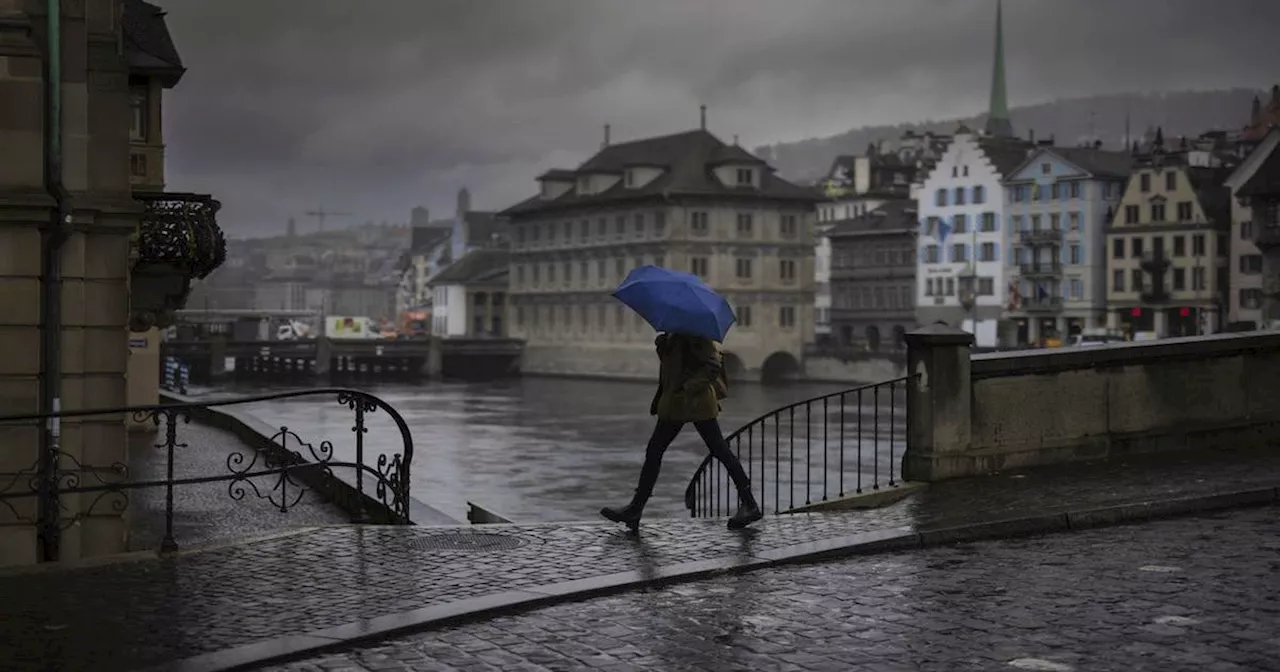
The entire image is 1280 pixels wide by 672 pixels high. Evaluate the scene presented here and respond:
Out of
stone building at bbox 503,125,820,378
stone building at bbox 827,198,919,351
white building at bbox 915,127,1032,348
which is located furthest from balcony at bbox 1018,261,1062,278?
stone building at bbox 503,125,820,378

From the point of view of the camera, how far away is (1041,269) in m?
105

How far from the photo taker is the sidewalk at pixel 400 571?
335 inches

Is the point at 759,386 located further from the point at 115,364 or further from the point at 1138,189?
the point at 115,364

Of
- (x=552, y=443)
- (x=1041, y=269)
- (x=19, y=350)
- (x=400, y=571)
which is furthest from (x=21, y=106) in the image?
(x=1041, y=269)

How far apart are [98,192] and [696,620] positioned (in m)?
5.91

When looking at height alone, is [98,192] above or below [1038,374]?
above

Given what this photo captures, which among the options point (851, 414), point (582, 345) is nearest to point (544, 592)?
point (851, 414)

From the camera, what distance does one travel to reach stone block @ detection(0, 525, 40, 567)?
37.4ft

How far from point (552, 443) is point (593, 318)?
55.3 metres

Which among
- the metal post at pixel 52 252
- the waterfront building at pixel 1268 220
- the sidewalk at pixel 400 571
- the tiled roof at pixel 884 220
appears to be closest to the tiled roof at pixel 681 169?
the tiled roof at pixel 884 220

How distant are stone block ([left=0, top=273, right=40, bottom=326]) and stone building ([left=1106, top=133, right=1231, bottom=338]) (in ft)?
284

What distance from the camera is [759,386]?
100m

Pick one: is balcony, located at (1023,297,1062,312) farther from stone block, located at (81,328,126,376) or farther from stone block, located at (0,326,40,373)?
stone block, located at (0,326,40,373)

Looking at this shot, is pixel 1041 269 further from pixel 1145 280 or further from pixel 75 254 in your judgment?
pixel 75 254
